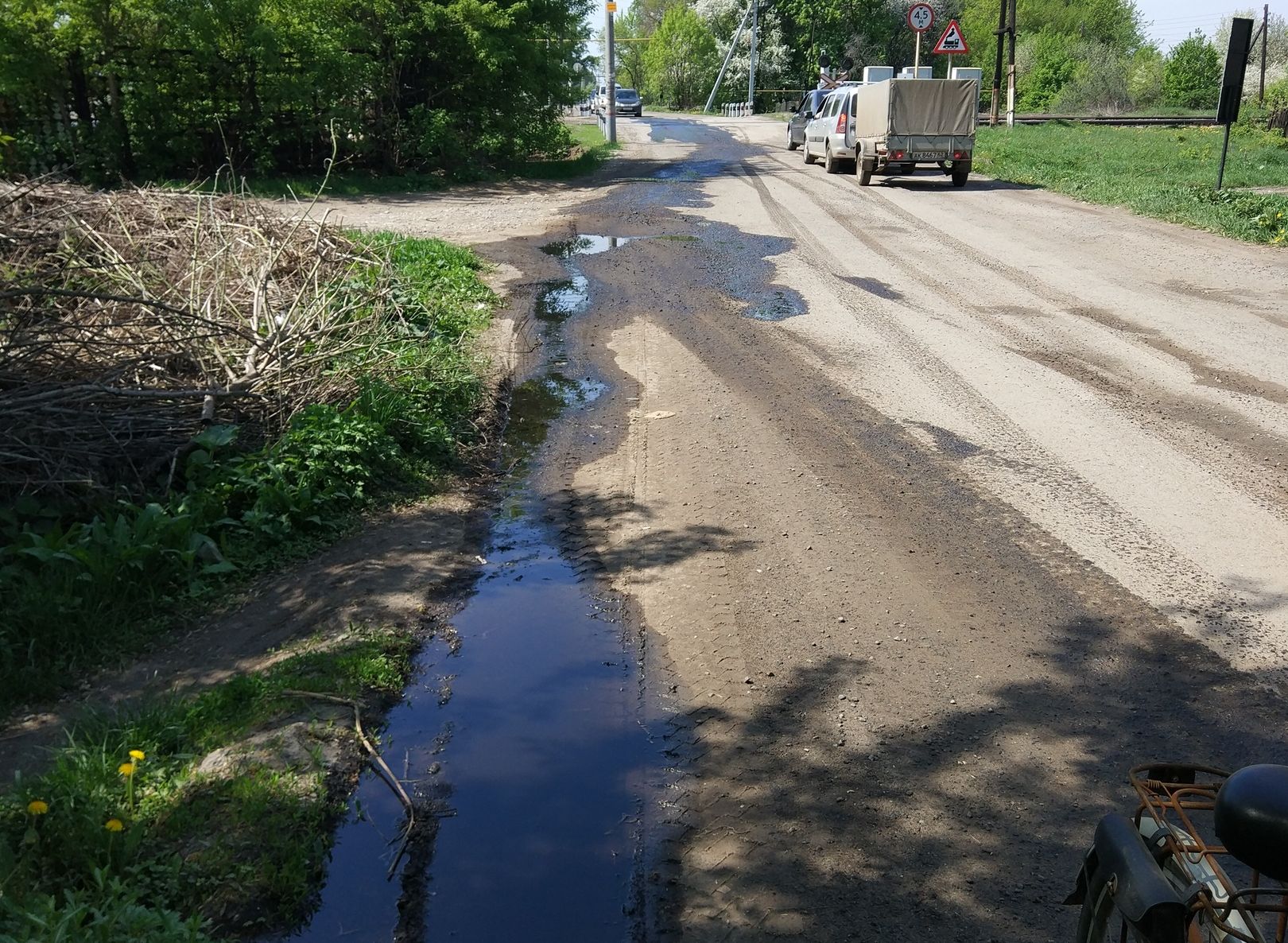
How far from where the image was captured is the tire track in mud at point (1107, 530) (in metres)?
5.06

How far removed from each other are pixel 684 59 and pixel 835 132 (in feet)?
181

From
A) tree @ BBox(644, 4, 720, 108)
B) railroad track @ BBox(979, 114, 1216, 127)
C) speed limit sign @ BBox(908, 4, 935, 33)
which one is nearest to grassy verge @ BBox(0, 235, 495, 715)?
speed limit sign @ BBox(908, 4, 935, 33)

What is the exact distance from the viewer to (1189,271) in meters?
13.3

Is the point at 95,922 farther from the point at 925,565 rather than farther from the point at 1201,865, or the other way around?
the point at 925,565

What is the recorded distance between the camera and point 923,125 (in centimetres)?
2216

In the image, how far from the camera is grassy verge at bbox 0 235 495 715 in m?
5.42

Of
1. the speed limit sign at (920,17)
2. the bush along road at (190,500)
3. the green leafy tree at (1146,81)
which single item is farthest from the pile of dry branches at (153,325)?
the green leafy tree at (1146,81)

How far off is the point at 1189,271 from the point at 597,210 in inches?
387

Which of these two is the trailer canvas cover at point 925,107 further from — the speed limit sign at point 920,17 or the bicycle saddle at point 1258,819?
the bicycle saddle at point 1258,819

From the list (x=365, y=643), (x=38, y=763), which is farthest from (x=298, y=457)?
(x=38, y=763)

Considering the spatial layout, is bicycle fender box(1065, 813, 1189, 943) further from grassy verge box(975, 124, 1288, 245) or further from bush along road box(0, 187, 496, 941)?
grassy verge box(975, 124, 1288, 245)

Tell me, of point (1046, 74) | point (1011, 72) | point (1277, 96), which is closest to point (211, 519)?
point (1011, 72)

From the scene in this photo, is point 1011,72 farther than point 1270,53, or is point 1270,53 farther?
point 1270,53

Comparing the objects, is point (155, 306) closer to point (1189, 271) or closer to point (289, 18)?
point (1189, 271)
